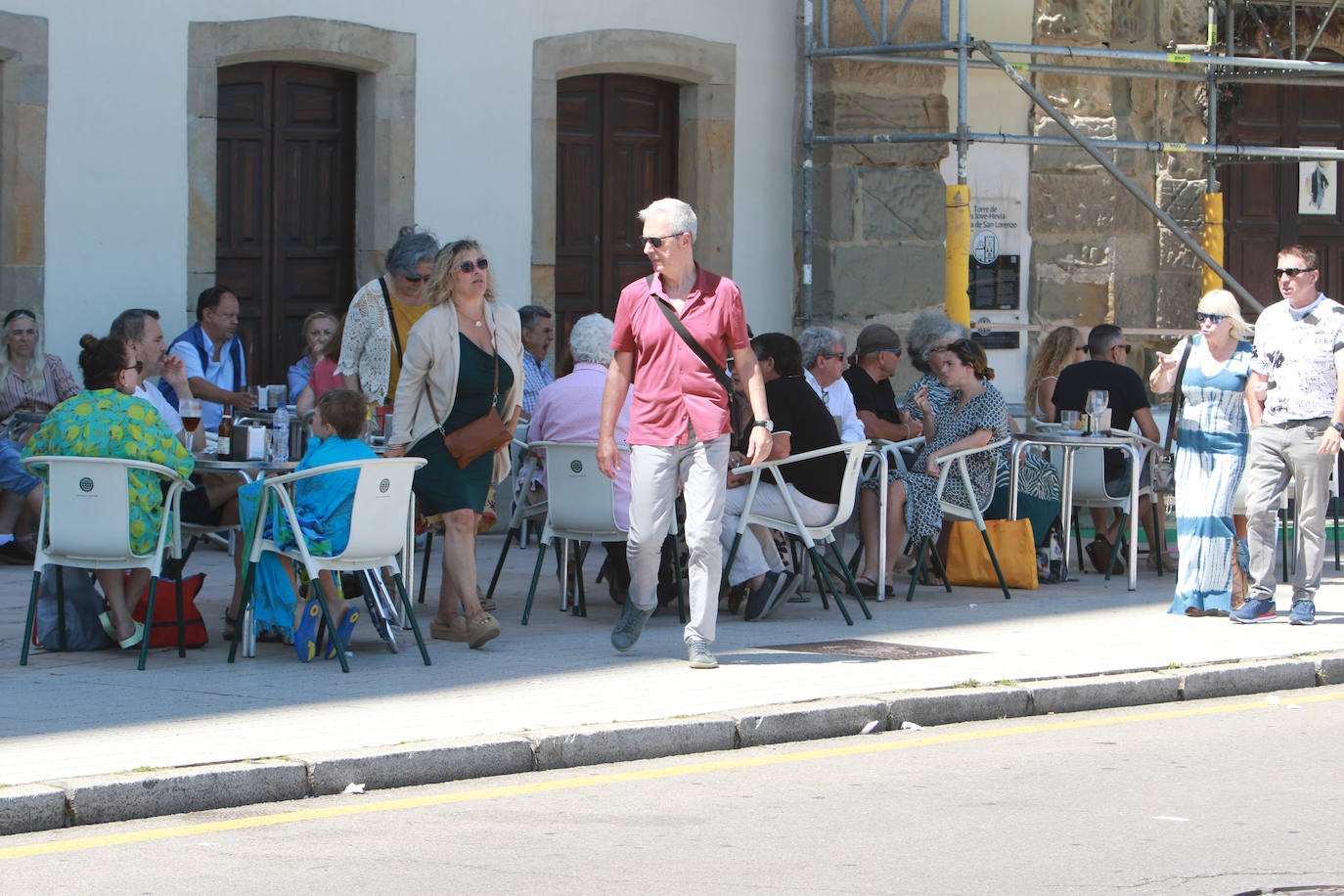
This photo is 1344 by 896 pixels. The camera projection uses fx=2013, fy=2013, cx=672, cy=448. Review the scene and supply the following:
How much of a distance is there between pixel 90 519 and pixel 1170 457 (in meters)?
5.82

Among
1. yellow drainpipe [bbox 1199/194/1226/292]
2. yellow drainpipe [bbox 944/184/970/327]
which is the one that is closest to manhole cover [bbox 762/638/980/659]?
yellow drainpipe [bbox 944/184/970/327]

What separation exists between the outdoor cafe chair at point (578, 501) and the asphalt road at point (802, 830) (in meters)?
2.45

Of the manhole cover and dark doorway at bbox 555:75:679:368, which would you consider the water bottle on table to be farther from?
dark doorway at bbox 555:75:679:368

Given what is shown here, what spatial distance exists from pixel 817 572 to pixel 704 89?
6.38 metres

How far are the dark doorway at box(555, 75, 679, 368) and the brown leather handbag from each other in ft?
20.1

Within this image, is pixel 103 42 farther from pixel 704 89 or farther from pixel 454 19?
pixel 704 89

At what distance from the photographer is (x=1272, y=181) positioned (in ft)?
58.1

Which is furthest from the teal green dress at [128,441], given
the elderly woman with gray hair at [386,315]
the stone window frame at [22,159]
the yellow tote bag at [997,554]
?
the yellow tote bag at [997,554]

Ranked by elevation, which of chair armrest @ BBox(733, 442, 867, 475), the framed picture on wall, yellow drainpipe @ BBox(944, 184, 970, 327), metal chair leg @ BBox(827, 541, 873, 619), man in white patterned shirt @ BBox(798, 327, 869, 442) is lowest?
metal chair leg @ BBox(827, 541, 873, 619)

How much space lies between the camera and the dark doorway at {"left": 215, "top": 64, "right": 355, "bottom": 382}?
13.6m

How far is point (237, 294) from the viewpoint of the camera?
13656mm

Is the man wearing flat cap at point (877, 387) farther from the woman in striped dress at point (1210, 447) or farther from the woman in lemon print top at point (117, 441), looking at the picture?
the woman in lemon print top at point (117, 441)

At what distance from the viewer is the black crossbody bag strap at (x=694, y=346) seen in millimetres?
8125

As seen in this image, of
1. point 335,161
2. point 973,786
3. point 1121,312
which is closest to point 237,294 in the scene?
point 335,161
